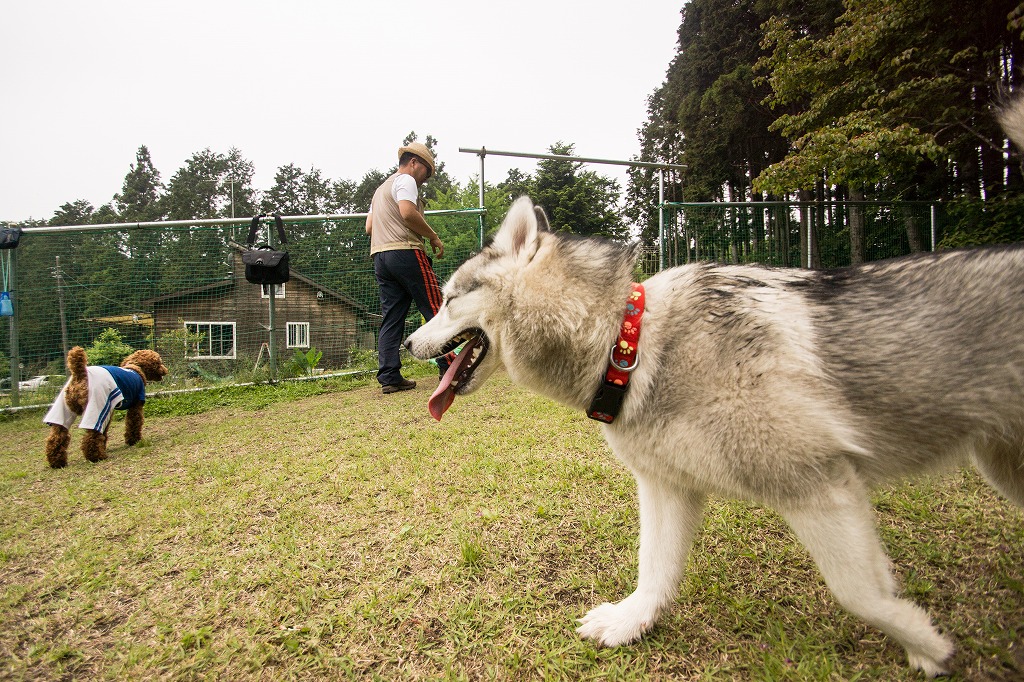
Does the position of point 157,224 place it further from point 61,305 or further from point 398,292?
point 398,292

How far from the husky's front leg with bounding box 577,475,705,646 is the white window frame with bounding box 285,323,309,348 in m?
7.20

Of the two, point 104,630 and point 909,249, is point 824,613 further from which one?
point 909,249

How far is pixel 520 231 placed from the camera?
197cm

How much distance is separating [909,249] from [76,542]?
14.5m

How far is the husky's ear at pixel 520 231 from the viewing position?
6.30ft

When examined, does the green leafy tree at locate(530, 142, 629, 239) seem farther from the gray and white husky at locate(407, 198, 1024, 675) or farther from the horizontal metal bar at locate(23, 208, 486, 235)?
the gray and white husky at locate(407, 198, 1024, 675)

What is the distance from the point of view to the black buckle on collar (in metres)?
1.59

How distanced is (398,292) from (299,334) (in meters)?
3.36

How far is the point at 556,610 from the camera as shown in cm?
184

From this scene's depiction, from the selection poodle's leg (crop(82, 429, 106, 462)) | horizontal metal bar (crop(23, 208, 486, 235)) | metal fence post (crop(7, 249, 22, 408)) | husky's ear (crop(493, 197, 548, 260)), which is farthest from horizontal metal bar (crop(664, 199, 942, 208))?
metal fence post (crop(7, 249, 22, 408))

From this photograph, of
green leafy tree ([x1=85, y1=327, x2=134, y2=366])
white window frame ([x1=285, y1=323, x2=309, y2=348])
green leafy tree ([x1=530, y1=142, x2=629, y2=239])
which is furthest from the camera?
green leafy tree ([x1=530, y1=142, x2=629, y2=239])

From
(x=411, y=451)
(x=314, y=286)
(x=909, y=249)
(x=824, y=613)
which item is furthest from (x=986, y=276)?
(x=909, y=249)

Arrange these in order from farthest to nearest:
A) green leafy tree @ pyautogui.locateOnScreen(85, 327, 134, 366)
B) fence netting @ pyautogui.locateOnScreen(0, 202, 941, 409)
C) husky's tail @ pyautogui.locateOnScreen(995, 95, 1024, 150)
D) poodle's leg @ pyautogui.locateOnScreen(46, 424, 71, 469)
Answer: green leafy tree @ pyautogui.locateOnScreen(85, 327, 134, 366), fence netting @ pyautogui.locateOnScreen(0, 202, 941, 409), poodle's leg @ pyautogui.locateOnScreen(46, 424, 71, 469), husky's tail @ pyautogui.locateOnScreen(995, 95, 1024, 150)

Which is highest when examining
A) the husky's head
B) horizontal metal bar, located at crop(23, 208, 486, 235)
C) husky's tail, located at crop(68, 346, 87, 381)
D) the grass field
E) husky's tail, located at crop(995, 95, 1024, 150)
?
horizontal metal bar, located at crop(23, 208, 486, 235)
